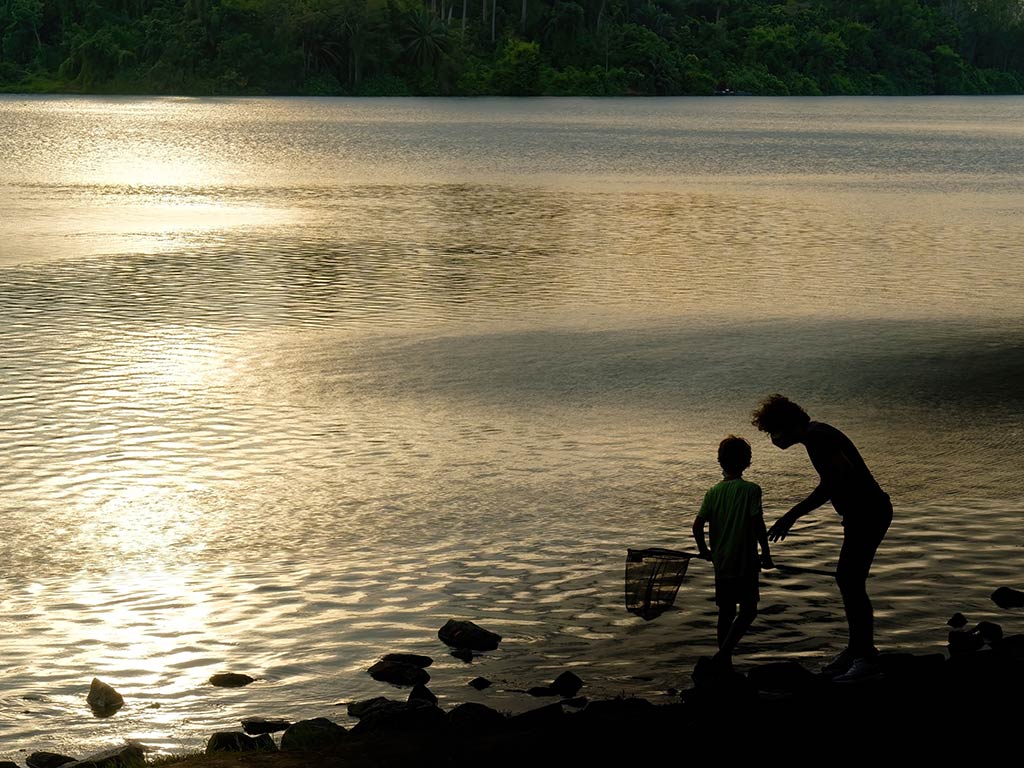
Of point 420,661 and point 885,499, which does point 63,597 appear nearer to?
point 420,661

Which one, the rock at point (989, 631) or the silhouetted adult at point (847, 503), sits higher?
the silhouetted adult at point (847, 503)

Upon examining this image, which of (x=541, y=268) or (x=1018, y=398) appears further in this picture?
(x=541, y=268)

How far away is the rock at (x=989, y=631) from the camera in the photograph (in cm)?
1092

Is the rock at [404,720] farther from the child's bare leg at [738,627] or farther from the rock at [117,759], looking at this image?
the child's bare leg at [738,627]

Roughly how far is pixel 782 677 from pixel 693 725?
1.43m

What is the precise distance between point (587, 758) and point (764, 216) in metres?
39.7

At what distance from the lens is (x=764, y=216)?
4681cm

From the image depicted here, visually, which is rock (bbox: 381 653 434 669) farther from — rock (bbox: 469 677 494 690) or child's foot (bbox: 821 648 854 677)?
child's foot (bbox: 821 648 854 677)

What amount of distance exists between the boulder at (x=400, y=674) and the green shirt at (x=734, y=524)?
215 centimetres

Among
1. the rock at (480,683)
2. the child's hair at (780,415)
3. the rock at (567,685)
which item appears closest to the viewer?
the child's hair at (780,415)

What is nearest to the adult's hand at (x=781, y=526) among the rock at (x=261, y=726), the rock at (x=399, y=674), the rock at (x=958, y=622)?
the rock at (x=958, y=622)

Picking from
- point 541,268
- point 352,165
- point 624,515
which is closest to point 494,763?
point 624,515

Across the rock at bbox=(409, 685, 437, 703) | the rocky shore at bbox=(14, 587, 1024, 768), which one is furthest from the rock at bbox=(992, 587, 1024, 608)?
the rock at bbox=(409, 685, 437, 703)

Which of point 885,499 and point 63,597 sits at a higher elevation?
point 885,499
